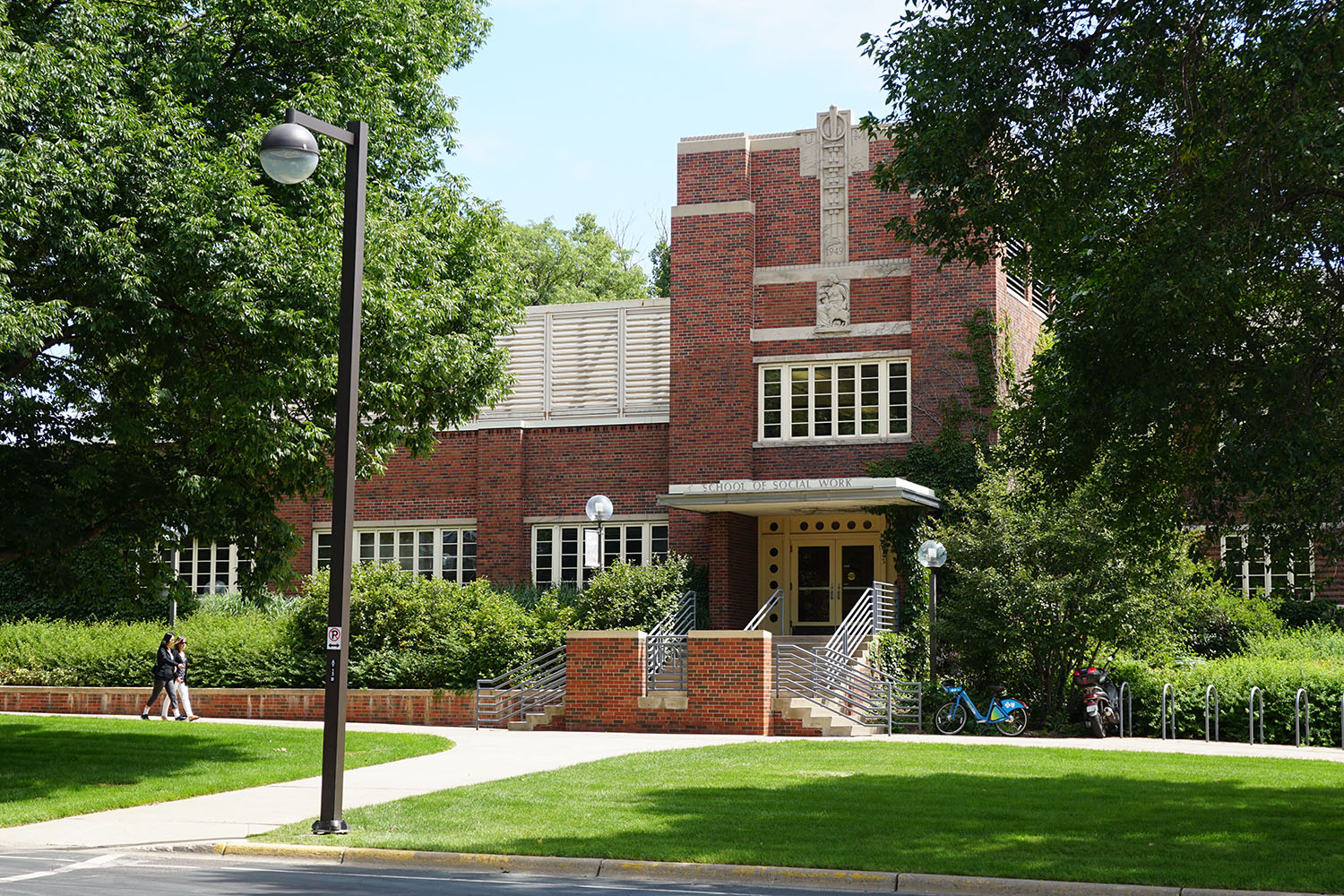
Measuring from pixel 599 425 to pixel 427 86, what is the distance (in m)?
12.4

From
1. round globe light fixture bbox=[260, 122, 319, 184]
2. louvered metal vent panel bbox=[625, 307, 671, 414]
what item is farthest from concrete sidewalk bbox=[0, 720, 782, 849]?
louvered metal vent panel bbox=[625, 307, 671, 414]

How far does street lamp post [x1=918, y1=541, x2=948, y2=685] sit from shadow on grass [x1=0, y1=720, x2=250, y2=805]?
442 inches

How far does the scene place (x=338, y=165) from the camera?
17.4m

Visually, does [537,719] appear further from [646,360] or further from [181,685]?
[646,360]

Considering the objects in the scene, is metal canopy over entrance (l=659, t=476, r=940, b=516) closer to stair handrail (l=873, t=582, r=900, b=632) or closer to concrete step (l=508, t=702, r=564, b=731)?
stair handrail (l=873, t=582, r=900, b=632)

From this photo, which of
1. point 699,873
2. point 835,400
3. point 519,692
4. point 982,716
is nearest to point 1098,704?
point 982,716

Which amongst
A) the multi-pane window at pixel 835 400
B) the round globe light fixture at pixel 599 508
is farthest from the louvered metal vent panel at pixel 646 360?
the round globe light fixture at pixel 599 508

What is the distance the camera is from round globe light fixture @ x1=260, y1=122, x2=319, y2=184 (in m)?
11.2

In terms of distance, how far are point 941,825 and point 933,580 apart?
1199 cm

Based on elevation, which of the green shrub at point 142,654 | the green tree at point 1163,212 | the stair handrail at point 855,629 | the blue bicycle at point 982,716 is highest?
the green tree at point 1163,212

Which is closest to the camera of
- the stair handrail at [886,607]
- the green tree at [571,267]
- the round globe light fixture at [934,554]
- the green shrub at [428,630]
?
the round globe light fixture at [934,554]

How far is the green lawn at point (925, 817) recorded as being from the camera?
10.3 metres

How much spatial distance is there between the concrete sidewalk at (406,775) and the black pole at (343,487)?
960 millimetres

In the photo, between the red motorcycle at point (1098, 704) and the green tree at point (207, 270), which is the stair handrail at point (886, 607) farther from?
the green tree at point (207, 270)
